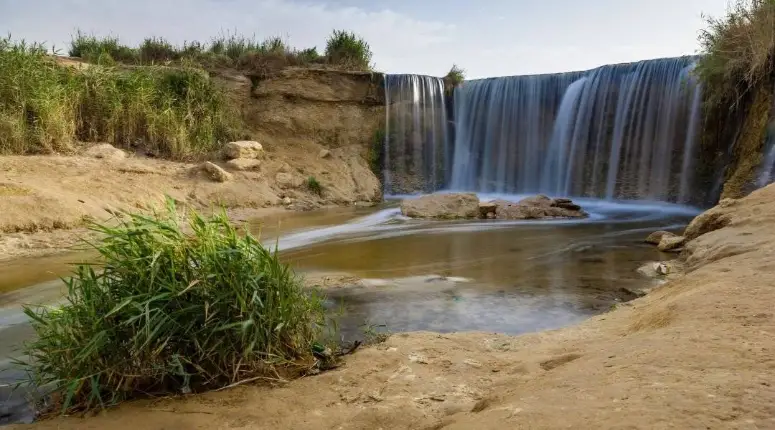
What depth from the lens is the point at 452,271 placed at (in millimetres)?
5281

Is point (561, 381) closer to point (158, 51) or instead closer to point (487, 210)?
point (487, 210)

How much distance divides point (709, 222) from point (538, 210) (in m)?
4.40

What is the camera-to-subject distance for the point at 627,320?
123 inches

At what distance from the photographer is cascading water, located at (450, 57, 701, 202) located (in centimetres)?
1133

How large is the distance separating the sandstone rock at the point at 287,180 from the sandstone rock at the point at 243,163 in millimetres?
502

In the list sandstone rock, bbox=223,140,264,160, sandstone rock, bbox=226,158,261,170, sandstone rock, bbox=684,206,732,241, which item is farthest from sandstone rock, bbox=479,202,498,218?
sandstone rock, bbox=223,140,264,160

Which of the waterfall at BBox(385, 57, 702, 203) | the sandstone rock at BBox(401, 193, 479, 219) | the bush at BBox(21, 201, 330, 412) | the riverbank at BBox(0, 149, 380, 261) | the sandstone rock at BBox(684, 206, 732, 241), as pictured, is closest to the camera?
the bush at BBox(21, 201, 330, 412)

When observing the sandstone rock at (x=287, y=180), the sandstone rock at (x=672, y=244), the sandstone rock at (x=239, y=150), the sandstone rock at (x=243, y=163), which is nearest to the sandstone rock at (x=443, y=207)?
the sandstone rock at (x=287, y=180)

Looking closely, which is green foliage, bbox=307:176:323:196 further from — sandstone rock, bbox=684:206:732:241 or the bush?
the bush

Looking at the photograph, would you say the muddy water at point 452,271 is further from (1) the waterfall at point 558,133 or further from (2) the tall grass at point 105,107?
(2) the tall grass at point 105,107

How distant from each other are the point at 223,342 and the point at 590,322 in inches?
85.1

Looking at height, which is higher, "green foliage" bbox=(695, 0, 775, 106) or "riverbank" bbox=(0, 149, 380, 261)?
"green foliage" bbox=(695, 0, 775, 106)

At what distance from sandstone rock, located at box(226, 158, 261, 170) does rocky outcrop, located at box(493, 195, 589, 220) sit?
16.2 feet

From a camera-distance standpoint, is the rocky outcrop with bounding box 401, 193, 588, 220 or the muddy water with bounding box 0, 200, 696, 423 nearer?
the muddy water with bounding box 0, 200, 696, 423
